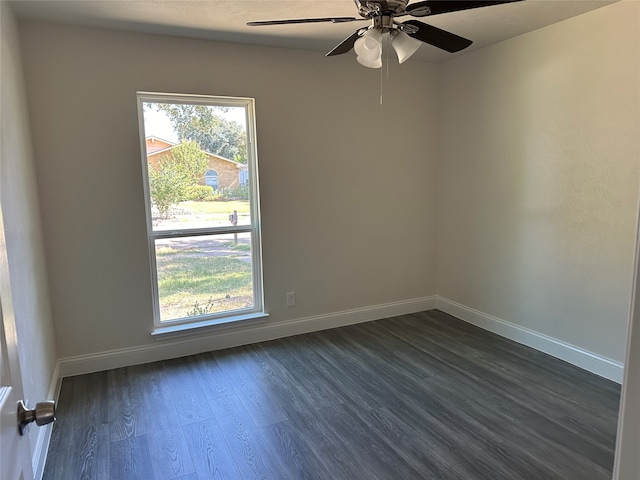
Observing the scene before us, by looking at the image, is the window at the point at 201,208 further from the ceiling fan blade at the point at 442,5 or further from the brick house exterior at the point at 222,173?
the ceiling fan blade at the point at 442,5

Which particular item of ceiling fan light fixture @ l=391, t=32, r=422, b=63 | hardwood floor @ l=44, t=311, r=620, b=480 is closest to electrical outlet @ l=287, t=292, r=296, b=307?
hardwood floor @ l=44, t=311, r=620, b=480

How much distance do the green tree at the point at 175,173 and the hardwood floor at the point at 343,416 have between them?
1283 millimetres

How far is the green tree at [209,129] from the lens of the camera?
10.7 feet

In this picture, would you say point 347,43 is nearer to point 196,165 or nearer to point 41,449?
point 196,165

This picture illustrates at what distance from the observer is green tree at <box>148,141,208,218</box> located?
3234 mm

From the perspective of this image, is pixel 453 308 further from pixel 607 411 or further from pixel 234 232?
pixel 234 232

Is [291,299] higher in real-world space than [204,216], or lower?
lower

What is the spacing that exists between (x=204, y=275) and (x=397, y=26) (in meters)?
2.44

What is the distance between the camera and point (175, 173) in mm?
3287

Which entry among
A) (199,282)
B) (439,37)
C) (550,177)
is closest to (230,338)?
(199,282)

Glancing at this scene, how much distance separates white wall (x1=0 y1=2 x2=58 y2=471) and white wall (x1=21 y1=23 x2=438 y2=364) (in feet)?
0.65

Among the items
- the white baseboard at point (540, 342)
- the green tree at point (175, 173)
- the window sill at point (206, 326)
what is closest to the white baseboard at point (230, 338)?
the window sill at point (206, 326)

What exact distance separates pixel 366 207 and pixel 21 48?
2851 millimetres

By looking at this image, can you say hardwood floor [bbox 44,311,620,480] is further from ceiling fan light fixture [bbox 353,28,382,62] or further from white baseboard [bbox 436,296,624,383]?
ceiling fan light fixture [bbox 353,28,382,62]
